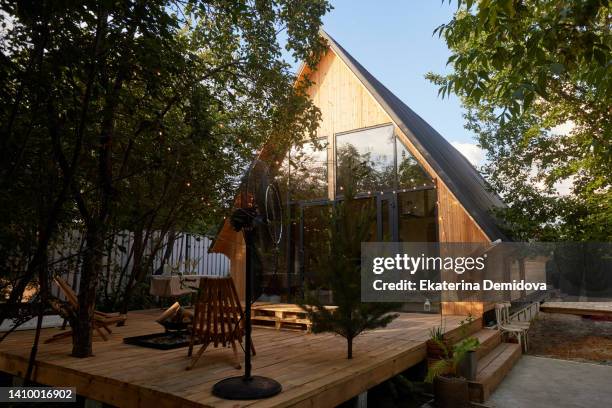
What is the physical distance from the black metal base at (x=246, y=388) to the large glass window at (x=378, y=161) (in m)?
5.60

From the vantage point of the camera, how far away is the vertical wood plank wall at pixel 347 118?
26.4 ft

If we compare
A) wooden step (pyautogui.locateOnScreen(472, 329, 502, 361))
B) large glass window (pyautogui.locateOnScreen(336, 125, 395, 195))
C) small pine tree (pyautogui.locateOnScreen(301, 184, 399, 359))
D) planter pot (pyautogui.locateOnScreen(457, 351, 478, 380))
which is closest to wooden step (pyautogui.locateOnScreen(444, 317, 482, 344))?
wooden step (pyautogui.locateOnScreen(472, 329, 502, 361))

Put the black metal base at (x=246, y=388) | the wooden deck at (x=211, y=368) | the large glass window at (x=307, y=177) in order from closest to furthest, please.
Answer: the black metal base at (x=246, y=388)
the wooden deck at (x=211, y=368)
the large glass window at (x=307, y=177)

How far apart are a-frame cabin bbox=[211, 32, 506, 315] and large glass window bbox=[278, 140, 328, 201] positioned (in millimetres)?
35

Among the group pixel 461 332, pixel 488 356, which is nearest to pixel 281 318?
pixel 461 332

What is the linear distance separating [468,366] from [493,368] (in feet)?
3.02

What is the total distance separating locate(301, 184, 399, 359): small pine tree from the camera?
455cm

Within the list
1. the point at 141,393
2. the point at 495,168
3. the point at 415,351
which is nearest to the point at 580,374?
the point at 415,351

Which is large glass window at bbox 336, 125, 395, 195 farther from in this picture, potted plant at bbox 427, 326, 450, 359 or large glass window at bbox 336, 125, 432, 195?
potted plant at bbox 427, 326, 450, 359

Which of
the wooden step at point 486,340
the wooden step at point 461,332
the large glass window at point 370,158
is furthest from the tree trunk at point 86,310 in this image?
the large glass window at point 370,158

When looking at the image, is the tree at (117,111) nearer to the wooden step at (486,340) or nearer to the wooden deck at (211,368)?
the wooden deck at (211,368)

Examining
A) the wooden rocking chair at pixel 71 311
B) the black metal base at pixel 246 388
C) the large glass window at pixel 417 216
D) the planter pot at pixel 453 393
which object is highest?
the large glass window at pixel 417 216

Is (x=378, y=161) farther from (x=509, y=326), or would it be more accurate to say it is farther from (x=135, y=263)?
(x=135, y=263)

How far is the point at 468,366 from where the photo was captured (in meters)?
4.82
